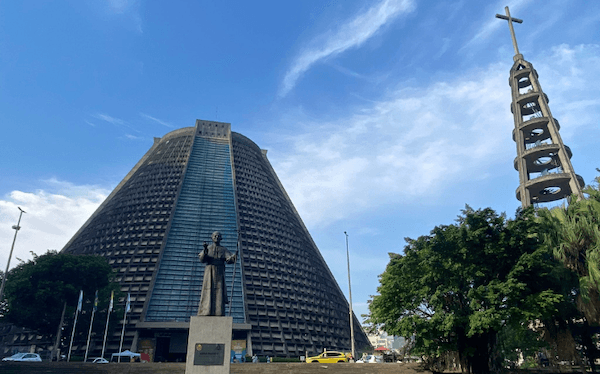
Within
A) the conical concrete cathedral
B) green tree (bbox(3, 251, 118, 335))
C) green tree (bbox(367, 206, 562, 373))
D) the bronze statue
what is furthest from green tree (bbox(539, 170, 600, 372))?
green tree (bbox(3, 251, 118, 335))

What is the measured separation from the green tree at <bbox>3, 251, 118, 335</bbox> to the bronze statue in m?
36.6

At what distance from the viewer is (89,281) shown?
47531 millimetres

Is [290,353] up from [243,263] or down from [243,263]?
down

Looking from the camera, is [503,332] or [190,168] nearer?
[503,332]

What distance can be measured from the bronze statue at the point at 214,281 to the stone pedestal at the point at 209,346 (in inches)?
16.6

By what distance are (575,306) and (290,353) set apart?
39.2 m

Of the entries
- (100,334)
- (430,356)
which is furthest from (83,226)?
(430,356)

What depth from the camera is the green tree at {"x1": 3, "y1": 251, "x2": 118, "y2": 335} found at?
43.2 meters

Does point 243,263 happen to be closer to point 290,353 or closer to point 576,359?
point 290,353

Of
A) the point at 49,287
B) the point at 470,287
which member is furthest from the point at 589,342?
the point at 49,287

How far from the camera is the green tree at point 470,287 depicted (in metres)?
23.3

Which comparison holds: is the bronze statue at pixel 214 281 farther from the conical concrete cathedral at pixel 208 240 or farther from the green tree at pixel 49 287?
the green tree at pixel 49 287

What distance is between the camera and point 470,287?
81.8 ft

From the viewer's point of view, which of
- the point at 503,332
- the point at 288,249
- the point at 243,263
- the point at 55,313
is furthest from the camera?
the point at 288,249
